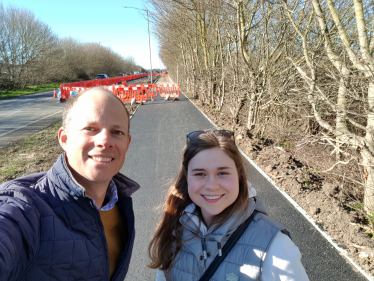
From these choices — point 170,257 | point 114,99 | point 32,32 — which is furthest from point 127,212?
point 32,32

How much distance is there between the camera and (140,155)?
7.50 metres

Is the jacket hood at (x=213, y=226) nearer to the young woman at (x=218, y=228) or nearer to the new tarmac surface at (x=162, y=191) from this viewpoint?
the young woman at (x=218, y=228)

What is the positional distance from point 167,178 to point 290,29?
5.94 meters

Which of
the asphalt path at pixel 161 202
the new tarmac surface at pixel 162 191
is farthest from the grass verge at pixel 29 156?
the asphalt path at pixel 161 202

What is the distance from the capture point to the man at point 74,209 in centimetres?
118

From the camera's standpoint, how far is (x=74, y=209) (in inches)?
54.8

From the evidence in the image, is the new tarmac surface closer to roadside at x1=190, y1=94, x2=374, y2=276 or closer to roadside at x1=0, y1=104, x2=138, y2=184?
roadside at x1=190, y1=94, x2=374, y2=276

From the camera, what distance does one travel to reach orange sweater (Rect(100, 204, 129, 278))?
167 centimetres

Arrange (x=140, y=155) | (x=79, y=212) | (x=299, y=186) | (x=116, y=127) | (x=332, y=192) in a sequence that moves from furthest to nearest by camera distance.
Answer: (x=140, y=155)
(x=299, y=186)
(x=332, y=192)
(x=116, y=127)
(x=79, y=212)

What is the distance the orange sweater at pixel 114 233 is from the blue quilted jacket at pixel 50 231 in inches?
8.7

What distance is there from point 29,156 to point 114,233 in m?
6.82

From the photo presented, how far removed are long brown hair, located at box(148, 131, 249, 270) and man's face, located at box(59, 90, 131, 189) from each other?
0.52 meters

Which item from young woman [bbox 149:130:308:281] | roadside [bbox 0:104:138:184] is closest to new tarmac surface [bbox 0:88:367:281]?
roadside [bbox 0:104:138:184]

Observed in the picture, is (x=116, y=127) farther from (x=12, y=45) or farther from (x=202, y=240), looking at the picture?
(x=12, y=45)
